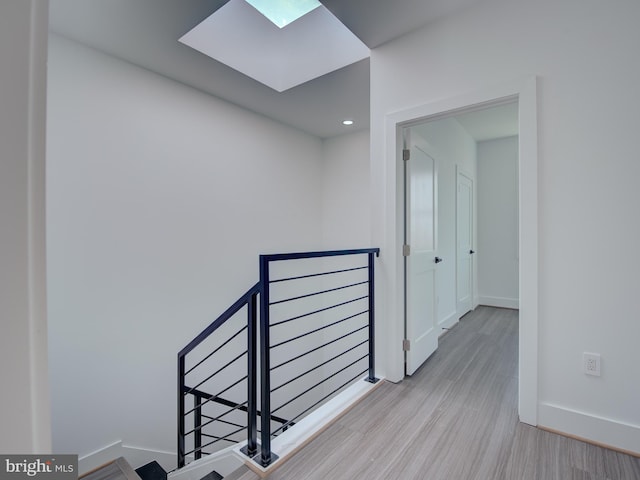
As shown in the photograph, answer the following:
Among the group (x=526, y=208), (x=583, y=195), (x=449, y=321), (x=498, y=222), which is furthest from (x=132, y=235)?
(x=498, y=222)

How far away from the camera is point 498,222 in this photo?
4.73m

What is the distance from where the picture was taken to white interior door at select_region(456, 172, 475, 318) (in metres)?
4.00

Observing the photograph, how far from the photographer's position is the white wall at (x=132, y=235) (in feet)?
7.28

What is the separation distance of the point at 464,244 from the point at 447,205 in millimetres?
919

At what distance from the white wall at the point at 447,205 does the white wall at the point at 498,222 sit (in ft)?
3.24

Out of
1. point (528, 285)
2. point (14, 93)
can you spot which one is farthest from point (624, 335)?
point (14, 93)

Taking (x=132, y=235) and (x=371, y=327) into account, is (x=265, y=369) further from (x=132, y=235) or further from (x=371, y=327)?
(x=132, y=235)

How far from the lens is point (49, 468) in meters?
0.46

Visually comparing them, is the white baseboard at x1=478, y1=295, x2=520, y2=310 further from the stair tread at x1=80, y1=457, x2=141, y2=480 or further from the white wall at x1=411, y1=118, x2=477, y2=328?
the stair tread at x1=80, y1=457, x2=141, y2=480

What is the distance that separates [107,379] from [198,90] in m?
2.72

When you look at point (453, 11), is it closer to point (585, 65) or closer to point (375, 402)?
point (585, 65)

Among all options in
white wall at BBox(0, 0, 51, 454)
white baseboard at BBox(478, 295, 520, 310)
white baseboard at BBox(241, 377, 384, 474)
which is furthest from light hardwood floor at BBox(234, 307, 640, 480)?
white baseboard at BBox(478, 295, 520, 310)

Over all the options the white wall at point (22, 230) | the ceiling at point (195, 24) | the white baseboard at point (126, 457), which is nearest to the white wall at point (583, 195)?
the ceiling at point (195, 24)

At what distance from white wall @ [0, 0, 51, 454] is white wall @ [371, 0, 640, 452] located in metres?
2.10
